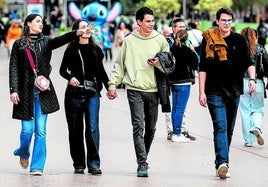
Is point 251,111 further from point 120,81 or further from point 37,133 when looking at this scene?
point 37,133

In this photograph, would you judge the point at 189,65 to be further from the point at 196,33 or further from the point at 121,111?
the point at 196,33

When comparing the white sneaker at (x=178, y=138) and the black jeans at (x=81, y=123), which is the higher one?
the black jeans at (x=81, y=123)

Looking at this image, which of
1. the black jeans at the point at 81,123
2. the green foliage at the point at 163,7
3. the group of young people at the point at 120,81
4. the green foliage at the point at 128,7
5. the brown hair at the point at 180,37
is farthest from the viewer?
the green foliage at the point at 128,7

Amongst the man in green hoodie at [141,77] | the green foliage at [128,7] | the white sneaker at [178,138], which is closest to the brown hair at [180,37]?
the white sneaker at [178,138]

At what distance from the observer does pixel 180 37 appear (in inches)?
592

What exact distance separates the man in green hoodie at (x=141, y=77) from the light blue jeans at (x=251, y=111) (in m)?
3.23

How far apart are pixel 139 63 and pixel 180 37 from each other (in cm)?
336

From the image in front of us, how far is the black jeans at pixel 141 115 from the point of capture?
38.2 ft

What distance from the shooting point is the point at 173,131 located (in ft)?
50.0

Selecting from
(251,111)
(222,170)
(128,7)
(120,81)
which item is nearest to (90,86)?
(120,81)

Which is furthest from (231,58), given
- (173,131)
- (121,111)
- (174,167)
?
(121,111)

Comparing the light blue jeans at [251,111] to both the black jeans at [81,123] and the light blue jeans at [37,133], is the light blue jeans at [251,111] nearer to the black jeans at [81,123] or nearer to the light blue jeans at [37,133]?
the black jeans at [81,123]

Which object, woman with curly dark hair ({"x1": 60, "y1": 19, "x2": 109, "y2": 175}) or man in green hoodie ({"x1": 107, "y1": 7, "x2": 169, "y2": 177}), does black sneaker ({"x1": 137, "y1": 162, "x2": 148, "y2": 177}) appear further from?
woman with curly dark hair ({"x1": 60, "y1": 19, "x2": 109, "y2": 175})

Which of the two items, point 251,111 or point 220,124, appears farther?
point 251,111
